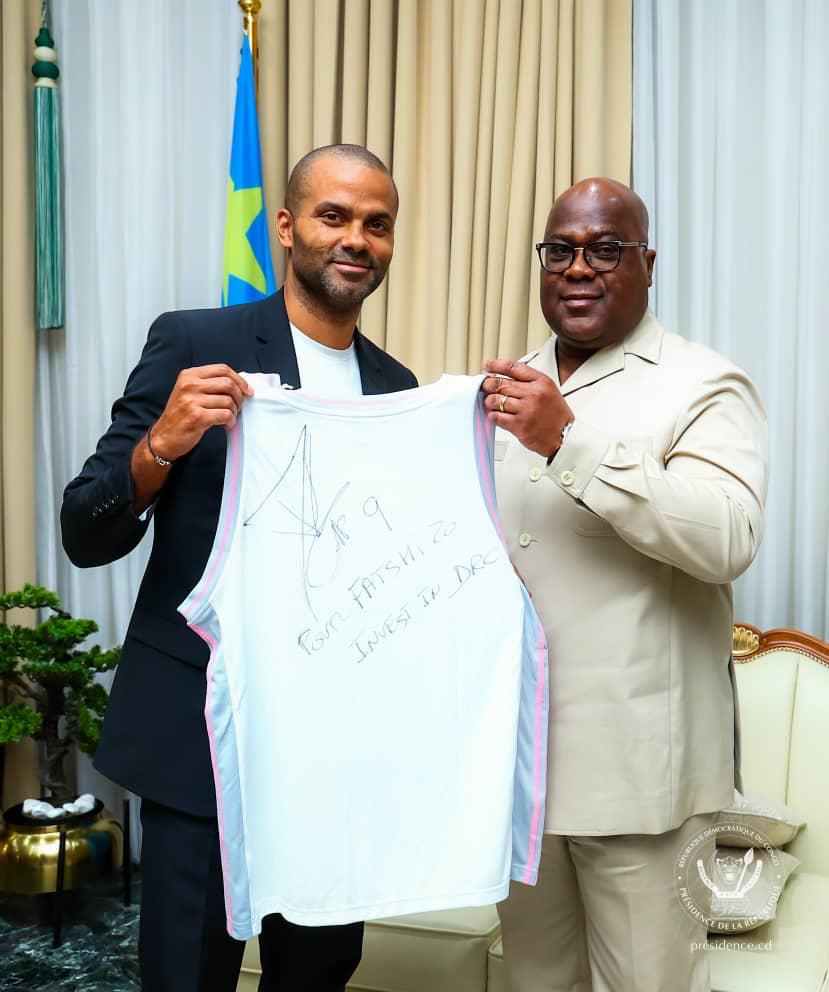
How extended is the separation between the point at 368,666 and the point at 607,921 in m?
0.57

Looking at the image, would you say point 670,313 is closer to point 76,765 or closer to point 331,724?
point 331,724

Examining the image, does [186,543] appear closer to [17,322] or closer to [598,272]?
[598,272]

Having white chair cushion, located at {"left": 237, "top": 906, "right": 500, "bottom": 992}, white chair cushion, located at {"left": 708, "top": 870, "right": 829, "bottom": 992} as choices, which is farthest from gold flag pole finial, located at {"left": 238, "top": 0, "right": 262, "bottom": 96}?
white chair cushion, located at {"left": 708, "top": 870, "right": 829, "bottom": 992}

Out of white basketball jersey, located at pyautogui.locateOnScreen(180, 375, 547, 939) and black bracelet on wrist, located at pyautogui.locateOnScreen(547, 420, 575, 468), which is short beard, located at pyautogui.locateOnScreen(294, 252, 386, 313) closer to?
white basketball jersey, located at pyautogui.locateOnScreen(180, 375, 547, 939)

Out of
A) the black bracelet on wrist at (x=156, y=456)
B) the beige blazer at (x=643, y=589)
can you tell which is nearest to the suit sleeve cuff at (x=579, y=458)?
the beige blazer at (x=643, y=589)

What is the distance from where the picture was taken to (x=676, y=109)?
2.94m

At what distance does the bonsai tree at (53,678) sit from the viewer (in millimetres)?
3016

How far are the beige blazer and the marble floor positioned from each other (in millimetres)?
1647

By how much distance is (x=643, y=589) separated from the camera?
63.1 inches

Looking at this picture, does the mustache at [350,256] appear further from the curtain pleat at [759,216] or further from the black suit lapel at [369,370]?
the curtain pleat at [759,216]

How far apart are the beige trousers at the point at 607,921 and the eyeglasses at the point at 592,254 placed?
0.88 metres

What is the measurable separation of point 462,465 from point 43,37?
2578 millimetres
